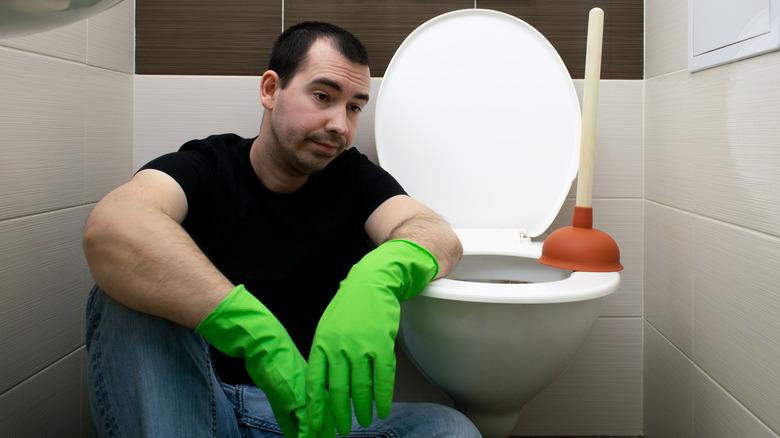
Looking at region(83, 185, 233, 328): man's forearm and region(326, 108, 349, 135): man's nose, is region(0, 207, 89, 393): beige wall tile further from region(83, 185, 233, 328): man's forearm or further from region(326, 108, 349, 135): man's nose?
region(326, 108, 349, 135): man's nose

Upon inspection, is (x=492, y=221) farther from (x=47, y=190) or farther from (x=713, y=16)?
(x=47, y=190)

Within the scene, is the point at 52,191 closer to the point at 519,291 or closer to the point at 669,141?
the point at 519,291

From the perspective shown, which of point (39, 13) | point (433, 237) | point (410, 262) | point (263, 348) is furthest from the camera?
point (433, 237)

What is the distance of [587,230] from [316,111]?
491 mm

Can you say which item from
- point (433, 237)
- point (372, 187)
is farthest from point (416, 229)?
point (372, 187)

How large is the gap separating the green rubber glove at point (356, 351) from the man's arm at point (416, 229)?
0.13 meters

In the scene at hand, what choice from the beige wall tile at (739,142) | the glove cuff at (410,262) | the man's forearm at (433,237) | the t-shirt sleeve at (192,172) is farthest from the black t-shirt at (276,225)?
the beige wall tile at (739,142)

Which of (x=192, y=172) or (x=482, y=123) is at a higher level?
(x=482, y=123)

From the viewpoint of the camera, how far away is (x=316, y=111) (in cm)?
91

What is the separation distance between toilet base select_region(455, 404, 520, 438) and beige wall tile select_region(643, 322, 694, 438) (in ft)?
1.25

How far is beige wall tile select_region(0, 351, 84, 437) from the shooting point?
890mm

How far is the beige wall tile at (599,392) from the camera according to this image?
1284mm

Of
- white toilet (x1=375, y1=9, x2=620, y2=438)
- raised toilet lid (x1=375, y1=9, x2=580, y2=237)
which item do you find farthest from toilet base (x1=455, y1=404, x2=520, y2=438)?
raised toilet lid (x1=375, y1=9, x2=580, y2=237)

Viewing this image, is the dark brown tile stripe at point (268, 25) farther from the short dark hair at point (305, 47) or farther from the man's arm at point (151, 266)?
the man's arm at point (151, 266)
